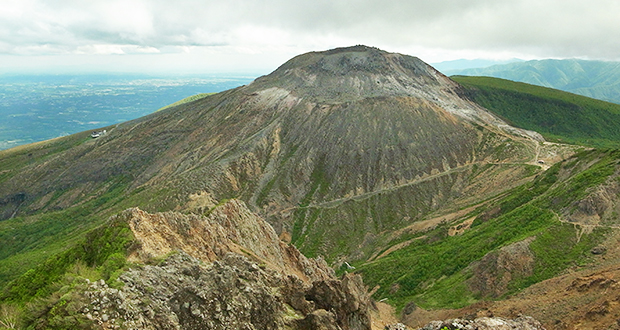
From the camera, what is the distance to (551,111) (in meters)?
161

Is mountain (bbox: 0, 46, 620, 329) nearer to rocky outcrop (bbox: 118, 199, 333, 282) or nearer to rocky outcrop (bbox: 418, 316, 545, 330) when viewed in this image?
rocky outcrop (bbox: 118, 199, 333, 282)

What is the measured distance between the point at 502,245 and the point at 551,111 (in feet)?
467

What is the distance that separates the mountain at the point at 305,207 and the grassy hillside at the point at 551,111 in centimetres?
4610

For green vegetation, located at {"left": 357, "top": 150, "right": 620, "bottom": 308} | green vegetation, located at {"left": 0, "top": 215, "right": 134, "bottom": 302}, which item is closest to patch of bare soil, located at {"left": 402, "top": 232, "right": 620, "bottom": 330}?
green vegetation, located at {"left": 357, "top": 150, "right": 620, "bottom": 308}

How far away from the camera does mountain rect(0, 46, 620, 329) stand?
23.4 metres

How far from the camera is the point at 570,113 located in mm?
158250

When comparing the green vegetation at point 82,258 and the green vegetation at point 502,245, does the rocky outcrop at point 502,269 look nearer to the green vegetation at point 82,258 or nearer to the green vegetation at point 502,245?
the green vegetation at point 502,245

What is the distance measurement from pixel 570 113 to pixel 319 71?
12018cm

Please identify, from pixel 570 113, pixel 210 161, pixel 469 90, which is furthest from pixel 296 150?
pixel 570 113

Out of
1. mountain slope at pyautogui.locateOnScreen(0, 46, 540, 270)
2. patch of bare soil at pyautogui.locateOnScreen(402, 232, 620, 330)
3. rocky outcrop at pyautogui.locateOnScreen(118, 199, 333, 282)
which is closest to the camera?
rocky outcrop at pyautogui.locateOnScreen(118, 199, 333, 282)

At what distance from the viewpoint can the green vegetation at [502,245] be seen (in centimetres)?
4456

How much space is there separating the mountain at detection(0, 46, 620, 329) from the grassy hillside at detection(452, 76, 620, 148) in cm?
4610

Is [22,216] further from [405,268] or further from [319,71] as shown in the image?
[405,268]

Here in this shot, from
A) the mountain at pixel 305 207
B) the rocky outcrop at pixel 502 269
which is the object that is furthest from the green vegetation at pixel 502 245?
the rocky outcrop at pixel 502 269
